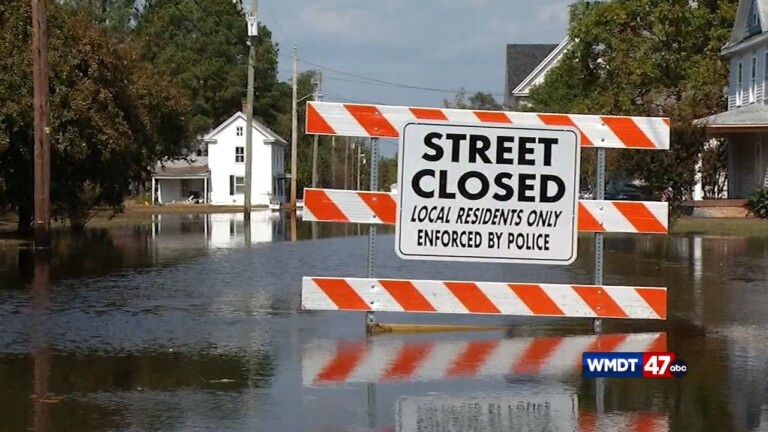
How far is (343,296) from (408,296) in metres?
0.62

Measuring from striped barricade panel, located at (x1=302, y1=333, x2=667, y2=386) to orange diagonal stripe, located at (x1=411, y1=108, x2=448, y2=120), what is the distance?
2.05 metres

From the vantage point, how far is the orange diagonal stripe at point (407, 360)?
28.6 feet

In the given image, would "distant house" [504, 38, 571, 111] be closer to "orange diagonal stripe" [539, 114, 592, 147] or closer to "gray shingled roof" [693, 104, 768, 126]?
"gray shingled roof" [693, 104, 768, 126]

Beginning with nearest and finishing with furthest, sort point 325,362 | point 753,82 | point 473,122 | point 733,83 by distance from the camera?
point 325,362 → point 473,122 → point 753,82 → point 733,83

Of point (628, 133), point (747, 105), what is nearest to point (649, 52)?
point (747, 105)

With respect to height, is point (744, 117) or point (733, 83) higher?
point (733, 83)

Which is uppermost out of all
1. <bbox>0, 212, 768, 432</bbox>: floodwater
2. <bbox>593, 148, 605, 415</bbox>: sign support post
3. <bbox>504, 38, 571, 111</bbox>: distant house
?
<bbox>504, 38, 571, 111</bbox>: distant house

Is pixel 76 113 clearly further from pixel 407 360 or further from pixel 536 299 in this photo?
pixel 407 360

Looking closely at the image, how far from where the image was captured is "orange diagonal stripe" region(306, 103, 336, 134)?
34.1 feet

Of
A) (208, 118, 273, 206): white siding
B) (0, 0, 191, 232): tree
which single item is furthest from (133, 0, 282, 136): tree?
(0, 0, 191, 232): tree

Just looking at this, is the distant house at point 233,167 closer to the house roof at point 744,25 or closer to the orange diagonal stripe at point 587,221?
the house roof at point 744,25

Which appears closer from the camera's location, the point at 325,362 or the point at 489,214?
the point at 325,362

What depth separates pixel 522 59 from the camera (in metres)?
102

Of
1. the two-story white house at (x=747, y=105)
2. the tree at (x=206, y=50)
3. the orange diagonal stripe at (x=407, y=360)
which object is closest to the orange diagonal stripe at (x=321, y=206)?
the orange diagonal stripe at (x=407, y=360)
